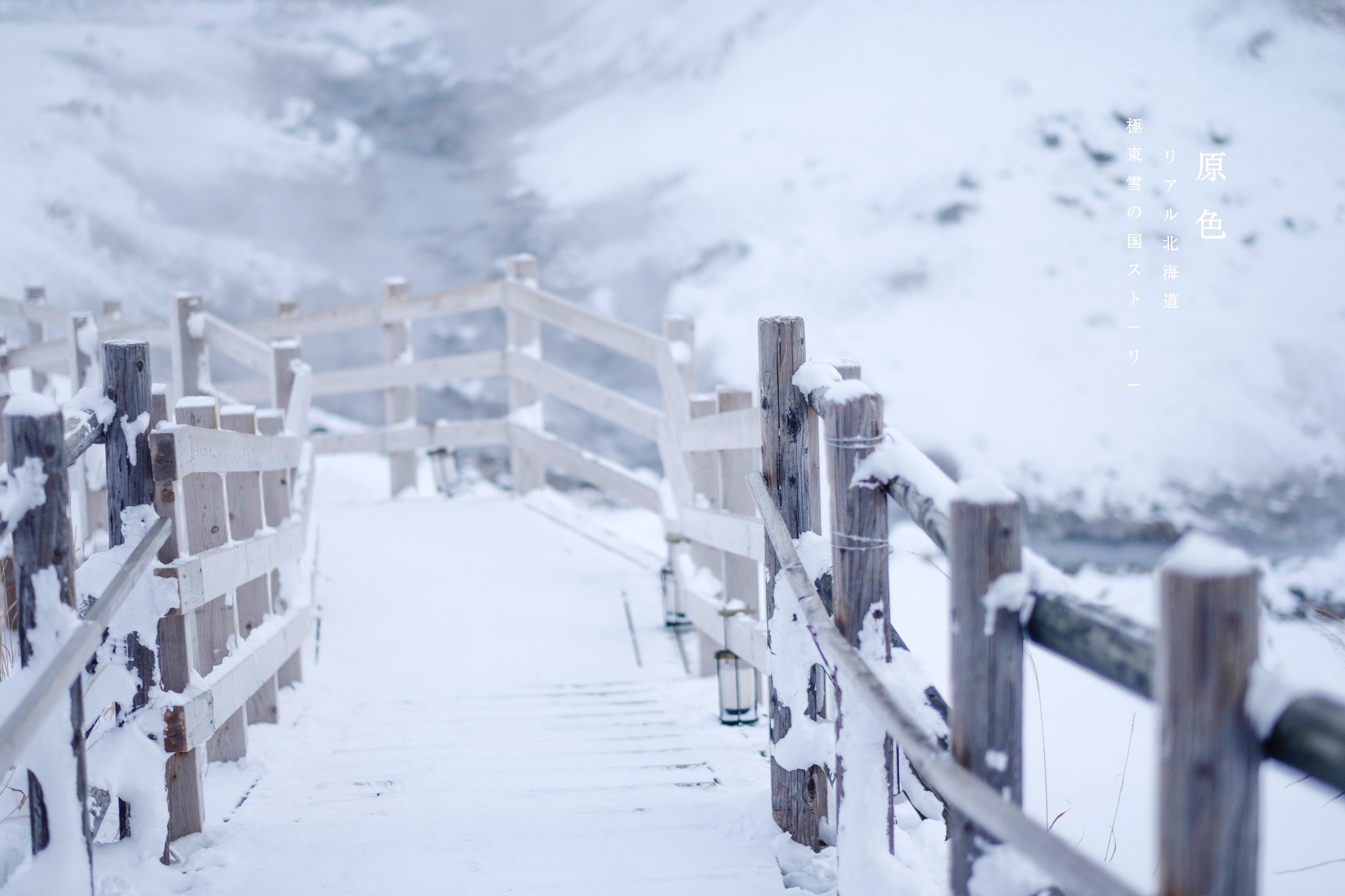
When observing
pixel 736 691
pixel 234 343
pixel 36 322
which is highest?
pixel 36 322

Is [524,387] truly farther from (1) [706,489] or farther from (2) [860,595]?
(2) [860,595]

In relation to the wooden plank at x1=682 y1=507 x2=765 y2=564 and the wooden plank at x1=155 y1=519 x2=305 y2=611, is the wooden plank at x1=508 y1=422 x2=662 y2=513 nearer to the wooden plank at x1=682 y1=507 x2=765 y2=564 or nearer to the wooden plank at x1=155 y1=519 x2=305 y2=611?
the wooden plank at x1=682 y1=507 x2=765 y2=564

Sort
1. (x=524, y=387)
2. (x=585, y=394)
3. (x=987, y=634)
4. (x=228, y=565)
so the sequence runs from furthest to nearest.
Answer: (x=524, y=387), (x=585, y=394), (x=228, y=565), (x=987, y=634)

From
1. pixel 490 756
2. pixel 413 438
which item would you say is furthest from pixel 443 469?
pixel 490 756

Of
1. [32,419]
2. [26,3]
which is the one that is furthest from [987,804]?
[26,3]

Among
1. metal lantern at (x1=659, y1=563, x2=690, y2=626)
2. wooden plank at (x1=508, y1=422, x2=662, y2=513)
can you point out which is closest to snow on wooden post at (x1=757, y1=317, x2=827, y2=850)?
metal lantern at (x1=659, y1=563, x2=690, y2=626)

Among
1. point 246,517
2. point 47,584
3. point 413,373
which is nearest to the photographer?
point 47,584

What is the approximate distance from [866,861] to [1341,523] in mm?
10452

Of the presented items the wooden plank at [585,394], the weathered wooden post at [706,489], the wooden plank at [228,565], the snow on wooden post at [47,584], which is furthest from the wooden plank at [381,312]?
the snow on wooden post at [47,584]

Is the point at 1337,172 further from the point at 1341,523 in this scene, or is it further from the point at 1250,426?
the point at 1341,523

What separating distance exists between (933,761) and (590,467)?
4.85 meters

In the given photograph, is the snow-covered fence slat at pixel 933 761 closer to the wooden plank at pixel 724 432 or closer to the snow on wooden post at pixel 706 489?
the wooden plank at pixel 724 432

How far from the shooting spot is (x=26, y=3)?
13328 mm

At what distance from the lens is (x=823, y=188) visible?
48.1ft
